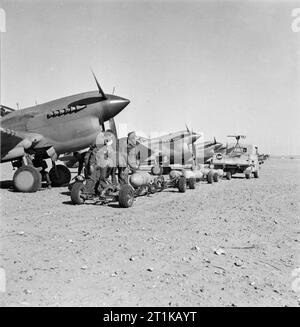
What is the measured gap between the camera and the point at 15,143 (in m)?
12.8

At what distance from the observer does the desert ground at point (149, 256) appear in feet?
11.9

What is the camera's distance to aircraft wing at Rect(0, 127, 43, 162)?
41.1 ft

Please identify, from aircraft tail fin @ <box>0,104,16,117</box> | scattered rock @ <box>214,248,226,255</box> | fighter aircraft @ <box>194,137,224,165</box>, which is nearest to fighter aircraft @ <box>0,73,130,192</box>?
aircraft tail fin @ <box>0,104,16,117</box>

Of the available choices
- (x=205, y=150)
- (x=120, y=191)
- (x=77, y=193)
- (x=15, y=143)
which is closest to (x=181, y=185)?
(x=120, y=191)

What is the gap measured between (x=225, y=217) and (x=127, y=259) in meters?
3.82

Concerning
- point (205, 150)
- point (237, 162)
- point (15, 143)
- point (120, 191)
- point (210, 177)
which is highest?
point (205, 150)

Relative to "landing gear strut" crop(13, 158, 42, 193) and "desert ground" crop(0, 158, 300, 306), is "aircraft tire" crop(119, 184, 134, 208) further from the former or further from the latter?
"landing gear strut" crop(13, 158, 42, 193)

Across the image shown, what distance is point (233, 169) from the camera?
22016 mm

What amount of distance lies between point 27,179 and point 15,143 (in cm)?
158

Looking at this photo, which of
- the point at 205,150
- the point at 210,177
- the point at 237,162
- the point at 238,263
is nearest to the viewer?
the point at 238,263

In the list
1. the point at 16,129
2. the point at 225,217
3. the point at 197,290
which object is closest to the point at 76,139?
the point at 16,129

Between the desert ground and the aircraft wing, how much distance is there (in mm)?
3966

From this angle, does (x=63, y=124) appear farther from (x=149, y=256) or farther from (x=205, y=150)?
(x=205, y=150)

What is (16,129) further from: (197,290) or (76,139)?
(197,290)
